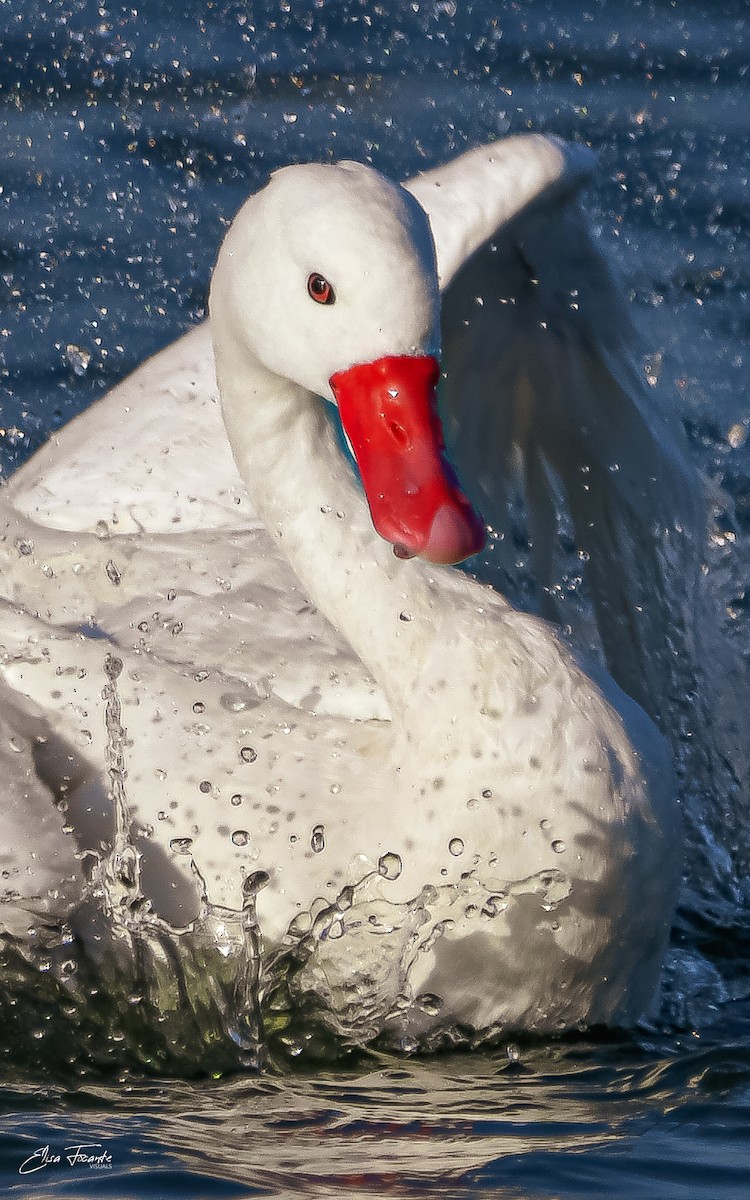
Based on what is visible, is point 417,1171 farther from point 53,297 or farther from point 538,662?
point 53,297

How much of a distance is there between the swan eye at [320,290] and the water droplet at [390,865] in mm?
1081

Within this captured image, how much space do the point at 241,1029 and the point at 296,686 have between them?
735 mm

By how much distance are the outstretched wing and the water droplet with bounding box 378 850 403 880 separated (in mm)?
1419

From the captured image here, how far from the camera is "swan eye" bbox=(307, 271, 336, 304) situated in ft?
11.0

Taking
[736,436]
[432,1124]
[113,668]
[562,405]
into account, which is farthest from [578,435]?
[736,436]

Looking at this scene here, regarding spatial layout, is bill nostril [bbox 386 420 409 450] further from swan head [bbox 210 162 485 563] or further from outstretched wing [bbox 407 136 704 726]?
outstretched wing [bbox 407 136 704 726]

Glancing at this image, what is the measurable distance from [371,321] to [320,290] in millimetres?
135

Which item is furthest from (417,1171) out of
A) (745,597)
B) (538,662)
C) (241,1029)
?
(745,597)

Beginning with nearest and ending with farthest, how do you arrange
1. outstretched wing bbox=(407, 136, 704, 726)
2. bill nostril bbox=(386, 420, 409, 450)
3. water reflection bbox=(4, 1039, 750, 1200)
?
water reflection bbox=(4, 1039, 750, 1200), bill nostril bbox=(386, 420, 409, 450), outstretched wing bbox=(407, 136, 704, 726)

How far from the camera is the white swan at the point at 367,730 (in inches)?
133

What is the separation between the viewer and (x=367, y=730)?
388 centimetres

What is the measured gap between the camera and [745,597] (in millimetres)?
6266

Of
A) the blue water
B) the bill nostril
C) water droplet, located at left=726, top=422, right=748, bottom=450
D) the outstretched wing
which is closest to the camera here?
the bill nostril

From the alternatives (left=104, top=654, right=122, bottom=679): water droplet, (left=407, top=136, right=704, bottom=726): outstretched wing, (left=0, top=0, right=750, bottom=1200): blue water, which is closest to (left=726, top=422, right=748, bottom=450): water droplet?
(left=0, top=0, right=750, bottom=1200): blue water
